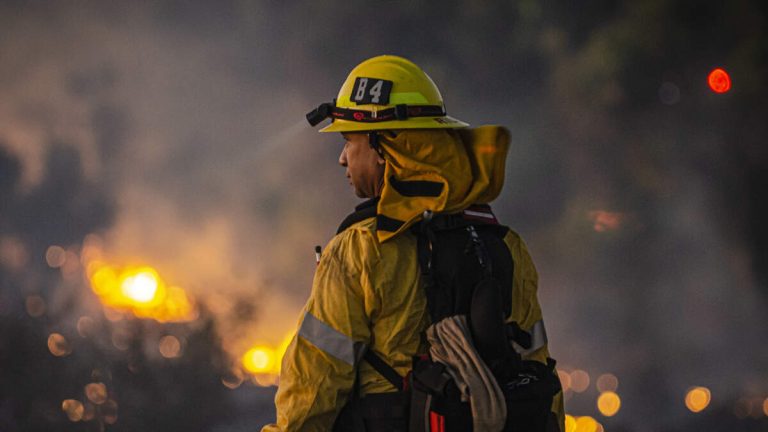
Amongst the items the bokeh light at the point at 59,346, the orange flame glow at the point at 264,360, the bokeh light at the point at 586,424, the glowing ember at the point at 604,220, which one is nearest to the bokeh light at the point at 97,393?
the bokeh light at the point at 59,346

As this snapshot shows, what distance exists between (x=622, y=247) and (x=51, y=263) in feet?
30.1

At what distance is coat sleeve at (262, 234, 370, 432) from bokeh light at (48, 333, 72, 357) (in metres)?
23.9

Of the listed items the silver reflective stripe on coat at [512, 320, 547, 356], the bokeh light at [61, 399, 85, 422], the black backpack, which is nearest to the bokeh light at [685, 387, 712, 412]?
the silver reflective stripe on coat at [512, 320, 547, 356]

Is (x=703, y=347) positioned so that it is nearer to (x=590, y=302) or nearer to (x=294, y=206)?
(x=590, y=302)

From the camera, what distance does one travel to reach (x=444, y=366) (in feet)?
11.4

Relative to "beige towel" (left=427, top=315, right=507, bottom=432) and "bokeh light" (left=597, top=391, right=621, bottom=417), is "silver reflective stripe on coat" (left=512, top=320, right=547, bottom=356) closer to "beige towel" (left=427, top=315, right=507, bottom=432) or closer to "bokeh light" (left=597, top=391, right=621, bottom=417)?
"beige towel" (left=427, top=315, right=507, bottom=432)

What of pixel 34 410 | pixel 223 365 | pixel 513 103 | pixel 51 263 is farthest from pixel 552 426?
pixel 34 410

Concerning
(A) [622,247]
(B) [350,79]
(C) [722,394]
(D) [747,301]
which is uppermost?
(A) [622,247]

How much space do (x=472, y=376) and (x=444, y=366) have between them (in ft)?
Answer: 0.36

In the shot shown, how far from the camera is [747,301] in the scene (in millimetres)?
13836

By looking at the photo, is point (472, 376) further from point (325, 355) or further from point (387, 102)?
point (387, 102)

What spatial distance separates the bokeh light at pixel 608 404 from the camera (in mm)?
15016

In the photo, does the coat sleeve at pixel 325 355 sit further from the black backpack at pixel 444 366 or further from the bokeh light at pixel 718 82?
the bokeh light at pixel 718 82

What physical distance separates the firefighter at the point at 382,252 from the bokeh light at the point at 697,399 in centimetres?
1154
